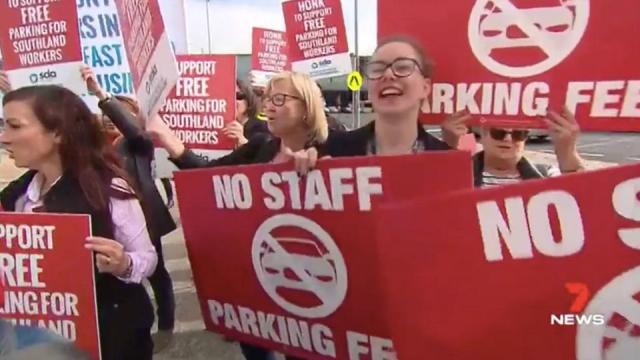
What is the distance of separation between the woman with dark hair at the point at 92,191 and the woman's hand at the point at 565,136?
4.37 ft

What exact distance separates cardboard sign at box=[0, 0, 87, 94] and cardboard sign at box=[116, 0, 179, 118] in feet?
2.48

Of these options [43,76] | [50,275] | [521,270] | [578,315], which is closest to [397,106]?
[521,270]

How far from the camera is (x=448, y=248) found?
5.37ft

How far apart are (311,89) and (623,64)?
4.10 feet

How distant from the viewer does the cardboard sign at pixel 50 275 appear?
81.7 inches

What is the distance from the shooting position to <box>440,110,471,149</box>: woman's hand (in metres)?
2.21

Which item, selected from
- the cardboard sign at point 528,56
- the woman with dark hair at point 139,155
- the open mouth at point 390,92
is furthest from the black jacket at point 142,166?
the cardboard sign at point 528,56

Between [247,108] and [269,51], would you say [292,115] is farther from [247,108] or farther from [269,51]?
[269,51]

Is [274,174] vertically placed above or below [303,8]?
below

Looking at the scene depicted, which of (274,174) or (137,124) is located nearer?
(274,174)

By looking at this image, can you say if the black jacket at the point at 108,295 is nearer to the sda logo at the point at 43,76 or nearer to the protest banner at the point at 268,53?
the sda logo at the point at 43,76

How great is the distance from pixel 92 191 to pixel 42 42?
188cm

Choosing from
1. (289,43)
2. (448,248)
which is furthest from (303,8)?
(448,248)

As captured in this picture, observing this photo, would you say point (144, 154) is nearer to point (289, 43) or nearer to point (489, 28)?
point (489, 28)
